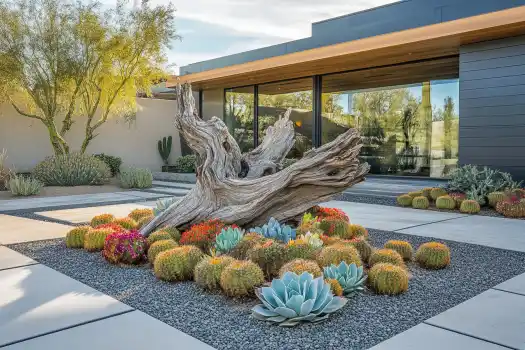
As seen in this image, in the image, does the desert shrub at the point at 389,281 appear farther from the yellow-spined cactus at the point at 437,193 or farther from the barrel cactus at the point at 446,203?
the yellow-spined cactus at the point at 437,193

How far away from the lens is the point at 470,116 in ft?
30.7

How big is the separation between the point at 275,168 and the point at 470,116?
5621 millimetres

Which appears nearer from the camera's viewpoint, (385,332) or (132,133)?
(385,332)

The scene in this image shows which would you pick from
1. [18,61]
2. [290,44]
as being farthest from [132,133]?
[290,44]

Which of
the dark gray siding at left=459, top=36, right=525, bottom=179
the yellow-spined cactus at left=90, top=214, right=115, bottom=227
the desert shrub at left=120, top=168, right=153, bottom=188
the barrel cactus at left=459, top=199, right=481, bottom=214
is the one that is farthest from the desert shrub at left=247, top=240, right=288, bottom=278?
the desert shrub at left=120, top=168, right=153, bottom=188

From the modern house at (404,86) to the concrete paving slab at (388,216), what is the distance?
7.79 ft

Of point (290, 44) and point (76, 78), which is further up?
point (290, 44)

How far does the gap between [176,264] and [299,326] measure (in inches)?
51.7

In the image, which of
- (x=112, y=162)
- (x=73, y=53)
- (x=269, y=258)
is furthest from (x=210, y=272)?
(x=112, y=162)

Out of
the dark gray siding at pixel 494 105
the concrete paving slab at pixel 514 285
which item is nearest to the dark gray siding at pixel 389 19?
the dark gray siding at pixel 494 105

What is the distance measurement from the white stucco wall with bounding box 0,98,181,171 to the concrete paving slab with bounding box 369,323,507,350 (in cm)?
1390

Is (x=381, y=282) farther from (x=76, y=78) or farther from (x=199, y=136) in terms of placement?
Result: (x=76, y=78)

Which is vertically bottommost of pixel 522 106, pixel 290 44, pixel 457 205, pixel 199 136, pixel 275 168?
pixel 457 205

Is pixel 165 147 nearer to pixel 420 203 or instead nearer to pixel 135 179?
pixel 135 179
